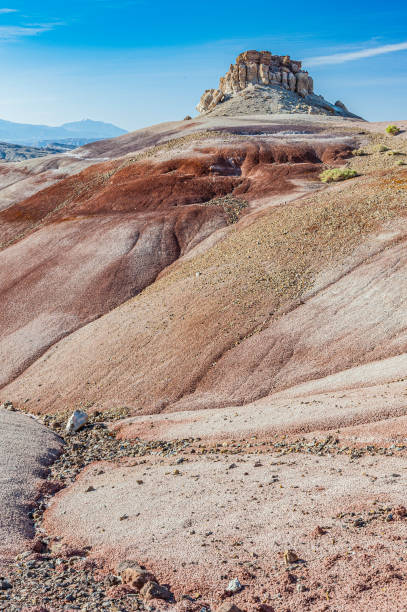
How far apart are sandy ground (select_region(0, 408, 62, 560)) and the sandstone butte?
0.31 ft

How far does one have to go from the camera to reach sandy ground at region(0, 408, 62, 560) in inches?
579

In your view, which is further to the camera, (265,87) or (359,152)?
(265,87)

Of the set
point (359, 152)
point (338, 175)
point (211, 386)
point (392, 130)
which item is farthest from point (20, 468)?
point (392, 130)

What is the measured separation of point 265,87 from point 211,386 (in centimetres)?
11680

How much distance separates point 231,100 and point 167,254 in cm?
9163

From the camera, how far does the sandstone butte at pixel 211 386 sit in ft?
37.1

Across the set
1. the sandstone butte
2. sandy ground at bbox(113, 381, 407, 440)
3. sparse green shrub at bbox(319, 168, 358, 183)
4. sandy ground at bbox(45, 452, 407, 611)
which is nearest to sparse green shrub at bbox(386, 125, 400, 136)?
the sandstone butte

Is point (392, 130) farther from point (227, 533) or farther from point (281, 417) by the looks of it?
point (227, 533)

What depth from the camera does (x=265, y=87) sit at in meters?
126

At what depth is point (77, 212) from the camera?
5725 cm

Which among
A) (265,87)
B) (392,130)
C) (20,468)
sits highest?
(265,87)

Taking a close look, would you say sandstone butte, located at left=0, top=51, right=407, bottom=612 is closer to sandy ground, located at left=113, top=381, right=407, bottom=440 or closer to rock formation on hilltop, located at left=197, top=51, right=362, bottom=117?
sandy ground, located at left=113, top=381, right=407, bottom=440

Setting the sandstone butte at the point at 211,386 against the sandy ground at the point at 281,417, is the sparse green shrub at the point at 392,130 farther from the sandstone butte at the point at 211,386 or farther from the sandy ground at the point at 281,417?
the sandy ground at the point at 281,417

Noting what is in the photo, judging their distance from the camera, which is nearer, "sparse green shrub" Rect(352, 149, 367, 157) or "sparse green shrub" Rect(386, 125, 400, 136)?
"sparse green shrub" Rect(352, 149, 367, 157)
